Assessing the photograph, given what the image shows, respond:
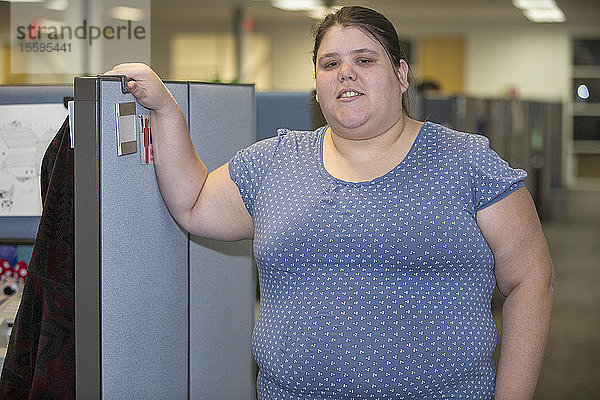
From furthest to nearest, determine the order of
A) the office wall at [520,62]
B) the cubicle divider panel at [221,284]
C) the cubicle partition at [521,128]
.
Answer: the office wall at [520,62] → the cubicle partition at [521,128] → the cubicle divider panel at [221,284]

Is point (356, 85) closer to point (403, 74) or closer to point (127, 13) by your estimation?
point (403, 74)

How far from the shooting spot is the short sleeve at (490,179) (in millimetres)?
1725

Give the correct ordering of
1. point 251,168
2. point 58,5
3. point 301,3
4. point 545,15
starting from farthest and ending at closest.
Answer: point 545,15 < point 301,3 < point 58,5 < point 251,168

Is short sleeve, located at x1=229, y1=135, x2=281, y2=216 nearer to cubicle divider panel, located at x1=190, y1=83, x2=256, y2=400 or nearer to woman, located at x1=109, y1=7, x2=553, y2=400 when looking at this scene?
woman, located at x1=109, y1=7, x2=553, y2=400

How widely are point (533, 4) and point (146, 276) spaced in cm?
1118

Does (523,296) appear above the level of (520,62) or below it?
below

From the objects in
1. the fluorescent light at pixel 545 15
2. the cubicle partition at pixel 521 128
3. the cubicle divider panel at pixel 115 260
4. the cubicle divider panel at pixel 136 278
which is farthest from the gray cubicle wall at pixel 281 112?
the fluorescent light at pixel 545 15

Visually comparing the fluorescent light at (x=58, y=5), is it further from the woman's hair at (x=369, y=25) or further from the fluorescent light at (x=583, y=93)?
the fluorescent light at (x=583, y=93)

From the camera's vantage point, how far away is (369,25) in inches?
69.9

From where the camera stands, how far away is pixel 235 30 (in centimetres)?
1360

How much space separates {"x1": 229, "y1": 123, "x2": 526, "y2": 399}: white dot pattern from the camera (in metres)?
1.70

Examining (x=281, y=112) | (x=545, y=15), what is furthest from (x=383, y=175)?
(x=545, y=15)

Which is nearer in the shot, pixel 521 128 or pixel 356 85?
pixel 356 85

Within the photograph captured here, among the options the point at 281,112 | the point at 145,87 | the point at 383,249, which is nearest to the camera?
the point at 383,249
